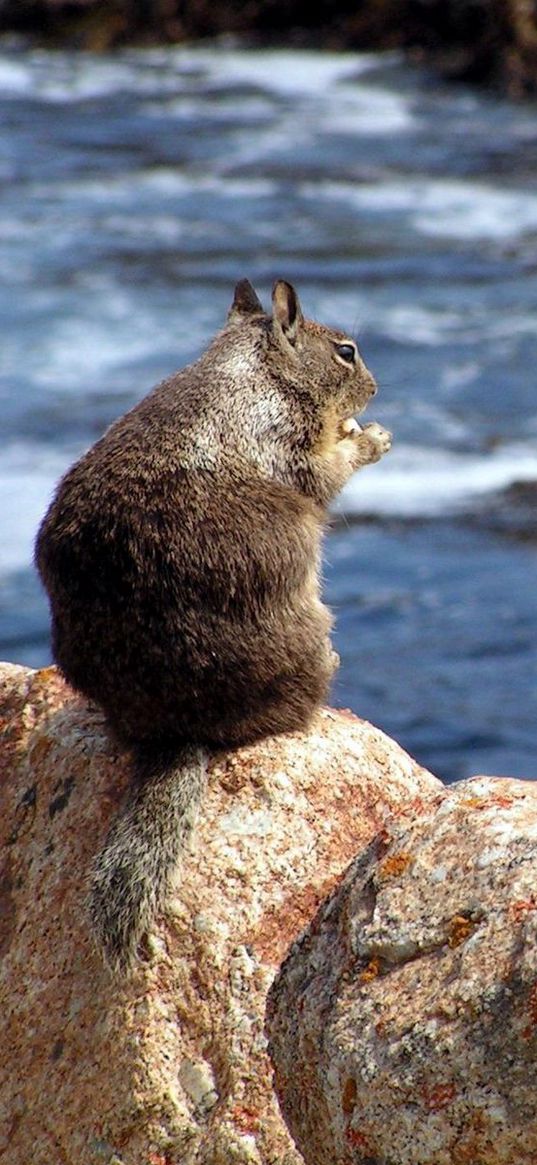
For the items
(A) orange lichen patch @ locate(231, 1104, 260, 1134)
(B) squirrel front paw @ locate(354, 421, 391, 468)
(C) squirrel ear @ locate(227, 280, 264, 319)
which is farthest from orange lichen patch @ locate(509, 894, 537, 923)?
(C) squirrel ear @ locate(227, 280, 264, 319)

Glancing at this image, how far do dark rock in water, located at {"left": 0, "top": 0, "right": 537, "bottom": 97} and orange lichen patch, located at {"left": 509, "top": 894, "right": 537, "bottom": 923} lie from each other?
18.3 m

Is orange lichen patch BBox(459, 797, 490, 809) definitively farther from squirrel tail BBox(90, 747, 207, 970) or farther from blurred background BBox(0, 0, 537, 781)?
blurred background BBox(0, 0, 537, 781)

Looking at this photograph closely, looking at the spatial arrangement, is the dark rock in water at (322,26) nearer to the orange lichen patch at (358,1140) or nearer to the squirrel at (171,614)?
the squirrel at (171,614)

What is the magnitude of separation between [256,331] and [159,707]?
142cm

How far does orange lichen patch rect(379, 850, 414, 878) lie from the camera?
12.2 feet

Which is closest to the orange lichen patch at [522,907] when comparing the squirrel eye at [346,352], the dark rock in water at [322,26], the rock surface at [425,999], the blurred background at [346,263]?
the rock surface at [425,999]

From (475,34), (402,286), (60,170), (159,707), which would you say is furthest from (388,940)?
(475,34)

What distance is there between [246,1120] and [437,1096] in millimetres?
863

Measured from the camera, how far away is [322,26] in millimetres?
22922

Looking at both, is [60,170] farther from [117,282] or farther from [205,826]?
[205,826]

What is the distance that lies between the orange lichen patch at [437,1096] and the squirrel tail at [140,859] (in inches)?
40.3

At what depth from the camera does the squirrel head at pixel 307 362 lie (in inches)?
209

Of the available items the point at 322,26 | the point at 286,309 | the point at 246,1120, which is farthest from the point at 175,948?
the point at 322,26

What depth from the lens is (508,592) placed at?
9984 millimetres
